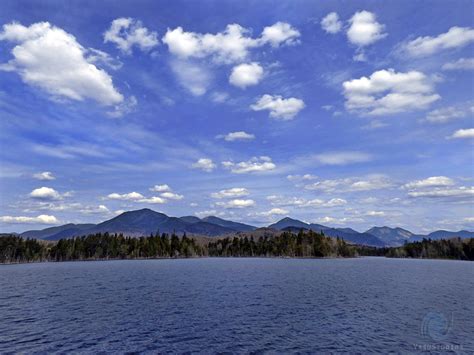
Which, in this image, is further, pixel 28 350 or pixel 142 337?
pixel 142 337

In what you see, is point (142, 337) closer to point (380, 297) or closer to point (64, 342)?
point (64, 342)

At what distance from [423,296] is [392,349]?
50124 mm

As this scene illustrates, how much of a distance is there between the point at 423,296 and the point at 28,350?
8256cm

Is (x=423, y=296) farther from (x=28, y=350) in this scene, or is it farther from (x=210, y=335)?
(x=28, y=350)

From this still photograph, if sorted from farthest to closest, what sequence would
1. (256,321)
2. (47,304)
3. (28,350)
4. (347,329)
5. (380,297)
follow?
(380,297), (47,304), (256,321), (347,329), (28,350)

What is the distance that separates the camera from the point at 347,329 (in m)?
51.2

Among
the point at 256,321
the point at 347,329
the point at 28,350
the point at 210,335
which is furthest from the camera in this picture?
the point at 256,321

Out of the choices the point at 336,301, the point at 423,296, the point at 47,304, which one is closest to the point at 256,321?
the point at 336,301

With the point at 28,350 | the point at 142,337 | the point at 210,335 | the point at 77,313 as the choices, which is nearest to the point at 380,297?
the point at 210,335

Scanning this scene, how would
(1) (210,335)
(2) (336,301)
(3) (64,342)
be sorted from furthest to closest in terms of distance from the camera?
(2) (336,301) → (1) (210,335) → (3) (64,342)

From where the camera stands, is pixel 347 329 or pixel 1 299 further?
pixel 1 299

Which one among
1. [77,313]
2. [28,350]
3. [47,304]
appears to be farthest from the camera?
[47,304]

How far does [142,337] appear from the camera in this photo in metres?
46.4

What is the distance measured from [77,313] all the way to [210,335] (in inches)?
1118
